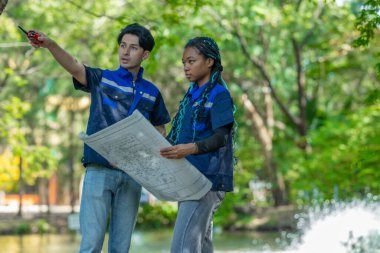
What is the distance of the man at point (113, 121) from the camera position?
4695 millimetres

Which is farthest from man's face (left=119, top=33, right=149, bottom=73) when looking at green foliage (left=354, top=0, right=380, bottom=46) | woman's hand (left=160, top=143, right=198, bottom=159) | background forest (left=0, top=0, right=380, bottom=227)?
background forest (left=0, top=0, right=380, bottom=227)

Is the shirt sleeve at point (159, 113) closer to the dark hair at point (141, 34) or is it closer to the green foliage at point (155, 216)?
the dark hair at point (141, 34)

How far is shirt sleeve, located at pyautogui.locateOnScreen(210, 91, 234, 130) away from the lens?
14.6 feet

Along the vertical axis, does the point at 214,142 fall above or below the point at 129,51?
below

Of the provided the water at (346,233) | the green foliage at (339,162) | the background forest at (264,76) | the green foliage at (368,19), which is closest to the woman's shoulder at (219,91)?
the green foliage at (368,19)

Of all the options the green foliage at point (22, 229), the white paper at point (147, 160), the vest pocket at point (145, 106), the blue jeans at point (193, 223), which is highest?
the vest pocket at point (145, 106)

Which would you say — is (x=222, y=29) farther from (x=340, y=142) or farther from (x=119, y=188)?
(x=119, y=188)

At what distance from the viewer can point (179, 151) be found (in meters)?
4.33

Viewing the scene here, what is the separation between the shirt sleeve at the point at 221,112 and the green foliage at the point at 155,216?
22.4 m

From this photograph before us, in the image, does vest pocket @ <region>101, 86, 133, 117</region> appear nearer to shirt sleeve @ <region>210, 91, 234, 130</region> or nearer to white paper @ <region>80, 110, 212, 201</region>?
white paper @ <region>80, 110, 212, 201</region>

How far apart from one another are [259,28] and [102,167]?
19060 millimetres

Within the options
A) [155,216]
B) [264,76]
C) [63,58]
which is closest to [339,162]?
[264,76]

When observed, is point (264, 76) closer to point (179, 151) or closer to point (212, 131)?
point (212, 131)

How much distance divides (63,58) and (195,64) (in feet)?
2.29
